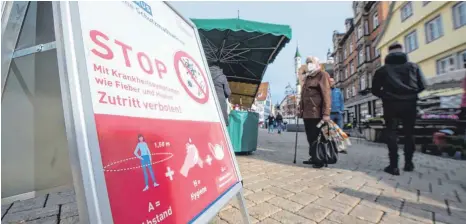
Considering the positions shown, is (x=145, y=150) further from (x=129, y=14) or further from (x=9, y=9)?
(x=9, y=9)

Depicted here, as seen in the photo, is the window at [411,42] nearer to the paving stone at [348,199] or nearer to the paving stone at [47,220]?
the paving stone at [348,199]

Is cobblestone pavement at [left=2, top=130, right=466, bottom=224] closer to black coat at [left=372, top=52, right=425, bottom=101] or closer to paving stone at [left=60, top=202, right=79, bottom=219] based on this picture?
paving stone at [left=60, top=202, right=79, bottom=219]

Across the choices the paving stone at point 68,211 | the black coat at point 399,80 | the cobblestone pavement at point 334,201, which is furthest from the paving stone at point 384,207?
the paving stone at point 68,211

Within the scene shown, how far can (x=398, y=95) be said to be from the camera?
3588 mm

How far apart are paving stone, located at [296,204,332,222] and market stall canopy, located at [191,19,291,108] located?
349 cm

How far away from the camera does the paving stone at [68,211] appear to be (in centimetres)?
211

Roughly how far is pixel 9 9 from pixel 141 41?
0.55m

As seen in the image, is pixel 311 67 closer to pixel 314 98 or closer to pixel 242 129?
pixel 314 98

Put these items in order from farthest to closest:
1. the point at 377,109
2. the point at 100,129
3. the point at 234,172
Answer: the point at 377,109
the point at 234,172
the point at 100,129

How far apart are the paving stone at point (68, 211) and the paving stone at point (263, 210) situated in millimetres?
1481

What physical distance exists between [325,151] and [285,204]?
1.87 meters

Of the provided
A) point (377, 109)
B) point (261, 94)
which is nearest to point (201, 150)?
point (377, 109)

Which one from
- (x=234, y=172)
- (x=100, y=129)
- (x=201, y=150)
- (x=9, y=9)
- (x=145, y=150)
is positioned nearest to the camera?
(x=100, y=129)

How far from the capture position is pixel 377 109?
26250 mm
